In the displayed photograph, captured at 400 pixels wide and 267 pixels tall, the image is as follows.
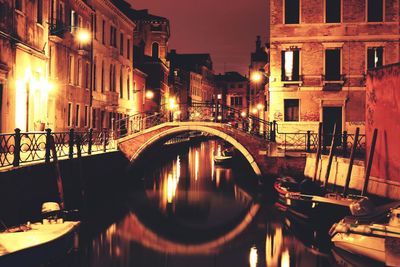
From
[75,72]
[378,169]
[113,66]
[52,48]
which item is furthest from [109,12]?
[378,169]

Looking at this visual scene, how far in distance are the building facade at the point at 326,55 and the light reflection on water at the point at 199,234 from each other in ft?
15.5

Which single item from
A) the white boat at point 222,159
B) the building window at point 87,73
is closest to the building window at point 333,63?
the white boat at point 222,159

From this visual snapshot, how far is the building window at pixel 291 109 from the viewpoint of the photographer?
2156 centimetres

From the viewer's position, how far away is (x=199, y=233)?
1294 cm

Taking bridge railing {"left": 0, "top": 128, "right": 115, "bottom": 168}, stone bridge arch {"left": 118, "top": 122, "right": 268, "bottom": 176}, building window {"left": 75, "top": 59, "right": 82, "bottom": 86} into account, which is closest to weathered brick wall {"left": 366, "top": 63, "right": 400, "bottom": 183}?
stone bridge arch {"left": 118, "top": 122, "right": 268, "bottom": 176}

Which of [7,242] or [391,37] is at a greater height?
[391,37]

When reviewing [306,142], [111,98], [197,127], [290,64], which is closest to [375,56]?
[290,64]

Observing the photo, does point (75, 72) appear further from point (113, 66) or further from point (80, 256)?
point (80, 256)

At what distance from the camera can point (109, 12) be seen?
84.7ft

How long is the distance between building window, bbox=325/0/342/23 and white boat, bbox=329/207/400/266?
13410mm

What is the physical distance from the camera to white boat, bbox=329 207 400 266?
8.56 meters

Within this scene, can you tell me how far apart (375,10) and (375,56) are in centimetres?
195

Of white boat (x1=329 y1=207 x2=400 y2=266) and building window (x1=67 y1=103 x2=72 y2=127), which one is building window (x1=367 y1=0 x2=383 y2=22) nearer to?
building window (x1=67 y1=103 x2=72 y2=127)

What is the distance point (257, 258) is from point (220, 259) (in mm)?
781
